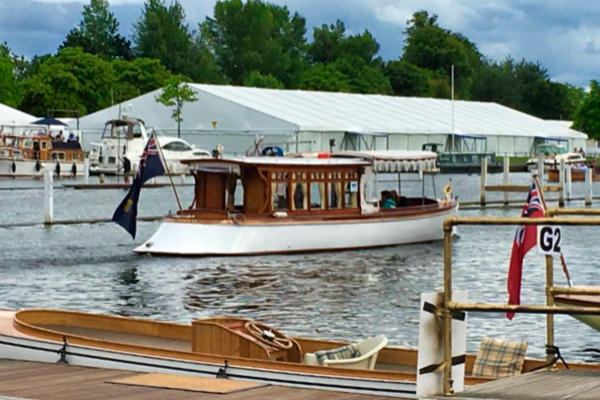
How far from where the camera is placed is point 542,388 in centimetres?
1063

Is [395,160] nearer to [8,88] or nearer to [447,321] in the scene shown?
[447,321]

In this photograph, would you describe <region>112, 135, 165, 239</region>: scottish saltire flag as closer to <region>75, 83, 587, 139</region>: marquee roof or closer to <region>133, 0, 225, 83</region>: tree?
<region>75, 83, 587, 139</region>: marquee roof

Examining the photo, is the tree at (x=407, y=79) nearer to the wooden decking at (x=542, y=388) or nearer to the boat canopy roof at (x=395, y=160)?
the boat canopy roof at (x=395, y=160)

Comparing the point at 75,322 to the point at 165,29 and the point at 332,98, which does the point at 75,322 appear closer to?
the point at 332,98

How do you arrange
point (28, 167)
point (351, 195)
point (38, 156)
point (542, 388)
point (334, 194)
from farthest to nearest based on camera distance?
point (38, 156), point (28, 167), point (351, 195), point (334, 194), point (542, 388)

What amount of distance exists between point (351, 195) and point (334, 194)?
65 cm

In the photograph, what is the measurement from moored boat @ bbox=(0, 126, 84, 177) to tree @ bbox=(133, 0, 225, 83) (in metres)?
79.2

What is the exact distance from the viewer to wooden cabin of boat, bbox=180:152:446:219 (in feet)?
122

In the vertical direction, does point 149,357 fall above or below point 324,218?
below

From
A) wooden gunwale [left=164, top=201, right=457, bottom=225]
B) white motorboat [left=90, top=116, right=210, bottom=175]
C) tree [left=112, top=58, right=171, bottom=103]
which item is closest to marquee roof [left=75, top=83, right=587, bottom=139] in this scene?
white motorboat [left=90, top=116, right=210, bottom=175]

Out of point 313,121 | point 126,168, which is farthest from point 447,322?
point 313,121

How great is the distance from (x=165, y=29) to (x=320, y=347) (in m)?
166

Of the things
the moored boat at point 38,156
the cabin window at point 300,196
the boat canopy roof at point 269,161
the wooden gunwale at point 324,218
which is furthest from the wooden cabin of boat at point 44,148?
the cabin window at point 300,196

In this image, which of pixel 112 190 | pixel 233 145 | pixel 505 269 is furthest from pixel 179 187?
Answer: pixel 505 269
